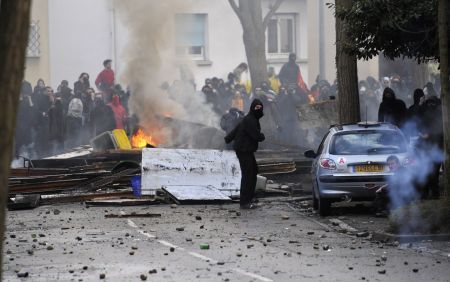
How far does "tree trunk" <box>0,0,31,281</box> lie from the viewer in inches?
196

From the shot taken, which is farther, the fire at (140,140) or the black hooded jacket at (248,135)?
the fire at (140,140)

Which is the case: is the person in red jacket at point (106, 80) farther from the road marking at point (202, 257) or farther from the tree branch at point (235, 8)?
the road marking at point (202, 257)

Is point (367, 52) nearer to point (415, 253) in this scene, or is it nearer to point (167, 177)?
point (167, 177)

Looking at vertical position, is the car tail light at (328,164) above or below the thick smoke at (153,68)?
below

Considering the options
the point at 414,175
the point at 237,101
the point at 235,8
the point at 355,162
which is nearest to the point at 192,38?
the point at 235,8

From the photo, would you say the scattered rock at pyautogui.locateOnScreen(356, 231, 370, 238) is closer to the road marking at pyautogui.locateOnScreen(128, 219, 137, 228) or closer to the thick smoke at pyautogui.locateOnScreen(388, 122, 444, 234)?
the thick smoke at pyautogui.locateOnScreen(388, 122, 444, 234)

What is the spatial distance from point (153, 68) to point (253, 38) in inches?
245

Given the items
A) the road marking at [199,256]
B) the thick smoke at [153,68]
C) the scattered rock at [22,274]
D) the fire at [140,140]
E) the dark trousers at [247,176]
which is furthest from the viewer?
the thick smoke at [153,68]

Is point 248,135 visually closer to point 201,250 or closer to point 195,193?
point 195,193

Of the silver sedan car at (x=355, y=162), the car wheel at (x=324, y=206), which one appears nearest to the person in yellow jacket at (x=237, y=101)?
the silver sedan car at (x=355, y=162)

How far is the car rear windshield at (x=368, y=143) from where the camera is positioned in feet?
55.2

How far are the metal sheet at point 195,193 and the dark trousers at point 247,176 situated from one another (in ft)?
2.68

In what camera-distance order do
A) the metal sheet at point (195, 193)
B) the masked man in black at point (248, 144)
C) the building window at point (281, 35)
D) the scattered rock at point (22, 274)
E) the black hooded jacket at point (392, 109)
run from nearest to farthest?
the scattered rock at point (22, 274) → the masked man in black at point (248, 144) → the metal sheet at point (195, 193) → the black hooded jacket at point (392, 109) → the building window at point (281, 35)

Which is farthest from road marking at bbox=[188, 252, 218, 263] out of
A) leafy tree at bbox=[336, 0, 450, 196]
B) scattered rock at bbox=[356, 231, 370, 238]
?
leafy tree at bbox=[336, 0, 450, 196]
